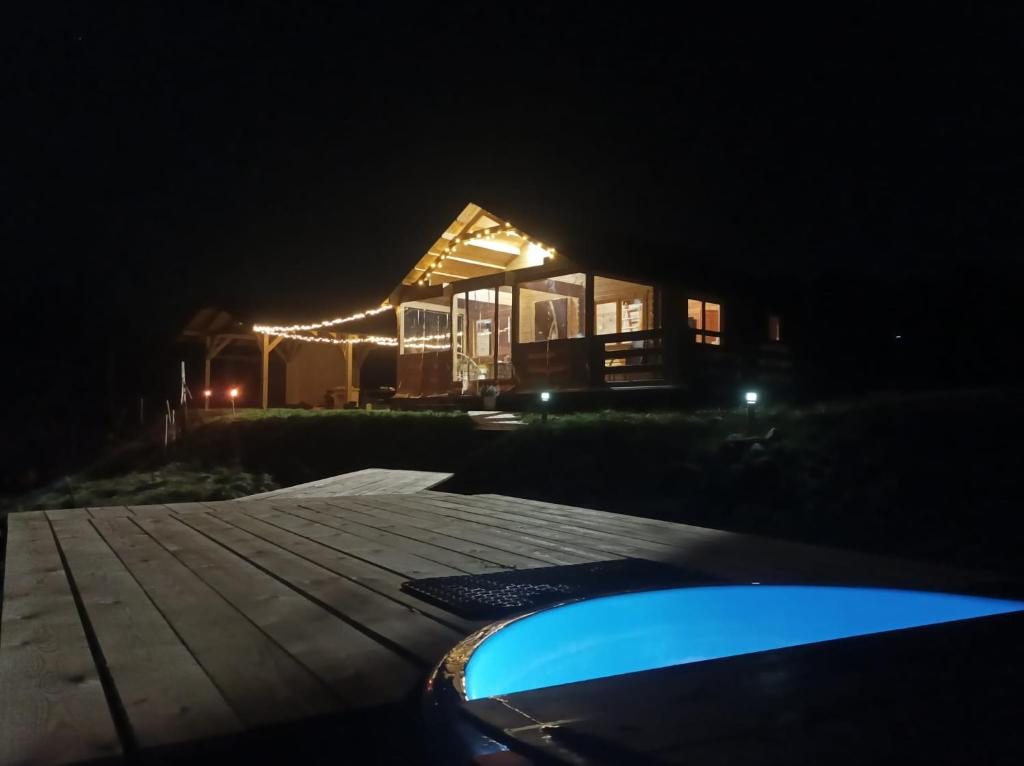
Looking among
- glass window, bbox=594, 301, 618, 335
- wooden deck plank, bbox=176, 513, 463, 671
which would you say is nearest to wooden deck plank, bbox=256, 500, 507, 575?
wooden deck plank, bbox=176, 513, 463, 671

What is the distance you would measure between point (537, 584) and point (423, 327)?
12.8 m

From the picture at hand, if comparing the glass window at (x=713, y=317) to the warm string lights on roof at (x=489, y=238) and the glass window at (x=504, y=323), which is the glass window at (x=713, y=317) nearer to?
the glass window at (x=504, y=323)

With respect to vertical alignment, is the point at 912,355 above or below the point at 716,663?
above

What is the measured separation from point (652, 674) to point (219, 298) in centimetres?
1595

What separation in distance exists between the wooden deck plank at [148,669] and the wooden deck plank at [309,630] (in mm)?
235

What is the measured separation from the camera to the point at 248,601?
7.94ft

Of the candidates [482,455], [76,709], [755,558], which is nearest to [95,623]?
[76,709]

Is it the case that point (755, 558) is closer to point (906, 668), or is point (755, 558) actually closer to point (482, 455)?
point (906, 668)

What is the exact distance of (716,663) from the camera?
1769mm

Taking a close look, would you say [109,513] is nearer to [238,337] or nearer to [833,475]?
[833,475]

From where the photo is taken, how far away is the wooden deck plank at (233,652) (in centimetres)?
154

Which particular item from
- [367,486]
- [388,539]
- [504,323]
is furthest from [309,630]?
[504,323]

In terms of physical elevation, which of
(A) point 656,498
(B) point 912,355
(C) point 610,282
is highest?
(C) point 610,282

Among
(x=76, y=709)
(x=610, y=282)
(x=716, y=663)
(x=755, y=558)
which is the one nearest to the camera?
(x=76, y=709)
